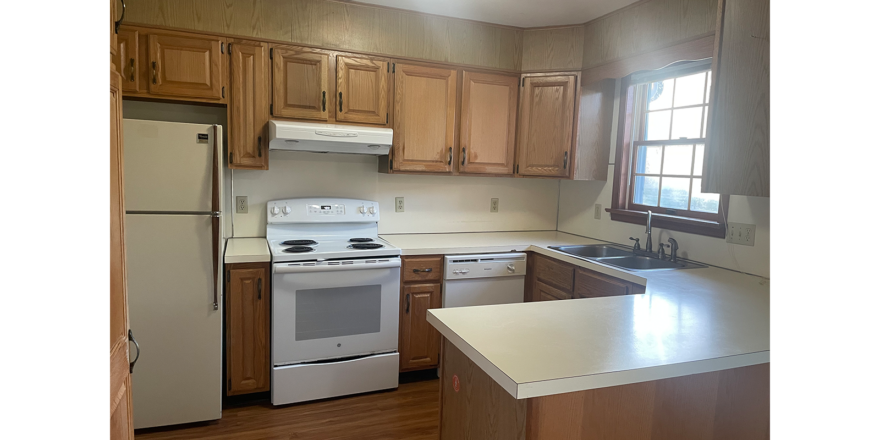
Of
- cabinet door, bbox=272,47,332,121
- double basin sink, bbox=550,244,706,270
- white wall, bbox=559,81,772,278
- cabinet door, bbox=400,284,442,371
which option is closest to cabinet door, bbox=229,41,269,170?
cabinet door, bbox=272,47,332,121

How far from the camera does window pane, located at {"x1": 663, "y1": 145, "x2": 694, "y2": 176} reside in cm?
286

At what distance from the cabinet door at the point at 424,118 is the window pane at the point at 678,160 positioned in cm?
135

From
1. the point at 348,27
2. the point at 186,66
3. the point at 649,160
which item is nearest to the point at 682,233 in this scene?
the point at 649,160

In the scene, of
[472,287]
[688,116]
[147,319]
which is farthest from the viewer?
[472,287]

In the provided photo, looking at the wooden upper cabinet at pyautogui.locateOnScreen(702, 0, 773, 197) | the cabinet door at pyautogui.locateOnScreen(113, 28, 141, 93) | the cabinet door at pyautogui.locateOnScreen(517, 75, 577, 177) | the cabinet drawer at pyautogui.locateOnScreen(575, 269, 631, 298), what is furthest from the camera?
the cabinet door at pyautogui.locateOnScreen(517, 75, 577, 177)

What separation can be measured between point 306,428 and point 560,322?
1664mm


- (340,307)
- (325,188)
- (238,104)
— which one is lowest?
(340,307)

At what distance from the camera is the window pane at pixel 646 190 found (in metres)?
3.12

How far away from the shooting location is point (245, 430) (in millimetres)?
2543

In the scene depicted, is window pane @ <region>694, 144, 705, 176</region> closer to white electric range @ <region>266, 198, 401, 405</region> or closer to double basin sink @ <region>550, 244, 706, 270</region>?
double basin sink @ <region>550, 244, 706, 270</region>

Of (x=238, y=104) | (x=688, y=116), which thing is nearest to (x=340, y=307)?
(x=238, y=104)

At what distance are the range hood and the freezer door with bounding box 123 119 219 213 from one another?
440mm
